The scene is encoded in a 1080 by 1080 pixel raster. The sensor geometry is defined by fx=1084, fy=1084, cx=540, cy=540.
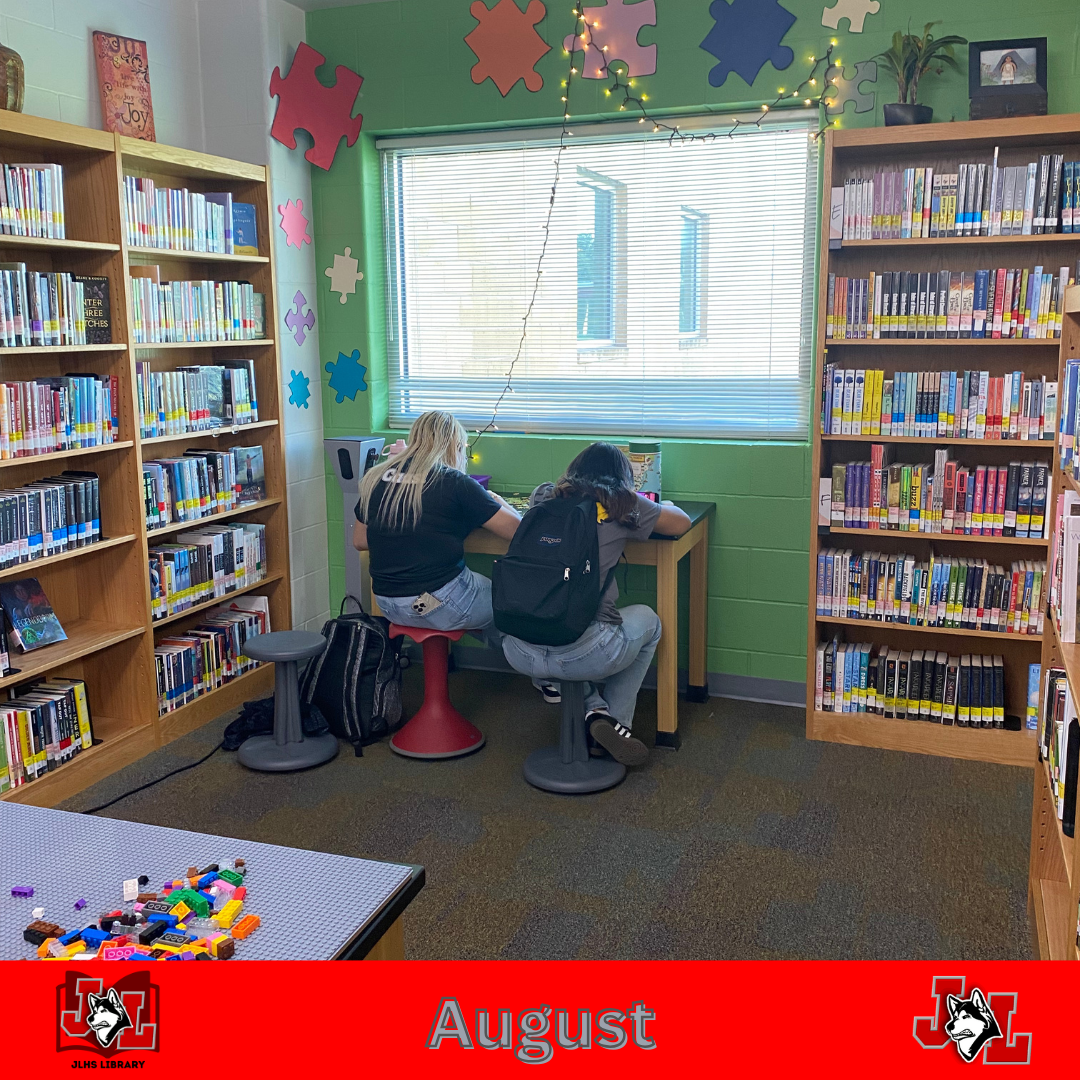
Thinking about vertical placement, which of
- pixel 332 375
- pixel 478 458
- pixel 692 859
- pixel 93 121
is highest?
pixel 93 121

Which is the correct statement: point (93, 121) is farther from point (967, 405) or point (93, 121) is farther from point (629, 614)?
point (967, 405)

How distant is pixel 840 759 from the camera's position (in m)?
3.82

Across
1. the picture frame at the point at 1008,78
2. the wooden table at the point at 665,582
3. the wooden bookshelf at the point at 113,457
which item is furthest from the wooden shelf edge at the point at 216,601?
the picture frame at the point at 1008,78

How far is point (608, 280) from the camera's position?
4559 mm

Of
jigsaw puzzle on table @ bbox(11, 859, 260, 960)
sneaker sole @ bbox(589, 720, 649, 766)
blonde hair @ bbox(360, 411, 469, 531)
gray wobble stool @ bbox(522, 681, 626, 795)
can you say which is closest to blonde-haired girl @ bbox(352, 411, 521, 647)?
blonde hair @ bbox(360, 411, 469, 531)

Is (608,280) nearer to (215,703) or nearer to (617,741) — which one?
(617,741)

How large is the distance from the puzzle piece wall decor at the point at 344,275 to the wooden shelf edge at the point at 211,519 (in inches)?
40.0

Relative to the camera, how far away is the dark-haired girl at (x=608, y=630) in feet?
11.4

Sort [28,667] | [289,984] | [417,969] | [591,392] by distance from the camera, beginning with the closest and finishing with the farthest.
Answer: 1. [289,984]
2. [417,969]
3. [28,667]
4. [591,392]

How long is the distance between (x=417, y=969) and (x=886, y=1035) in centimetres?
69

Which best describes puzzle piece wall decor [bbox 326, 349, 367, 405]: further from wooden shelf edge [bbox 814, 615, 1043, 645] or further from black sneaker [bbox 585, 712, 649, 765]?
wooden shelf edge [bbox 814, 615, 1043, 645]

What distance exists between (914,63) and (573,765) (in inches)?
105

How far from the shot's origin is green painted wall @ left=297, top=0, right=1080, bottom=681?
3.95 meters

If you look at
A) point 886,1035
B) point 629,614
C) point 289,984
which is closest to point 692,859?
point 629,614
